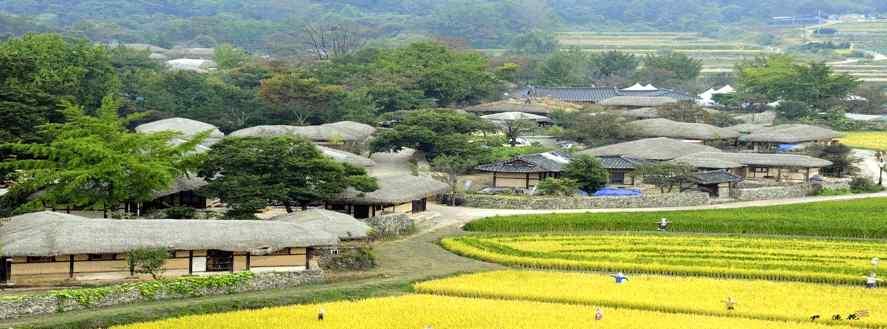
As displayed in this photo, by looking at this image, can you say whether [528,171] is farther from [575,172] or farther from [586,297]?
[586,297]

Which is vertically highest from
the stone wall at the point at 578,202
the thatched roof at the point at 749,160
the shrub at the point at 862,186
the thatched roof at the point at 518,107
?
the thatched roof at the point at 518,107

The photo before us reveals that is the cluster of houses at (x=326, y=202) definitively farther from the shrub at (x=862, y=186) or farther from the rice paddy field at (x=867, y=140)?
the rice paddy field at (x=867, y=140)

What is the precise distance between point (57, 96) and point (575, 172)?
73.9 feet

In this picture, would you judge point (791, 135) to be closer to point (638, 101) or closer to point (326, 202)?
point (638, 101)

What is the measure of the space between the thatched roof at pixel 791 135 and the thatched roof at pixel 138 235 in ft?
133

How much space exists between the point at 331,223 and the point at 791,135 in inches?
1573

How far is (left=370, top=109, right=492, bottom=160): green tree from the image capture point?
2367 inches

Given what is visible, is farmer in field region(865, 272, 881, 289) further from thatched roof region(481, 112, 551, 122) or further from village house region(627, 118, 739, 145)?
thatched roof region(481, 112, 551, 122)

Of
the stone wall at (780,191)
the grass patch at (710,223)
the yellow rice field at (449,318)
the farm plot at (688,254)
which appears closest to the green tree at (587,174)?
the grass patch at (710,223)

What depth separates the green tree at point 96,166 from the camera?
135 feet

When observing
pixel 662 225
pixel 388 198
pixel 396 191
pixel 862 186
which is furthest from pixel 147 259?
pixel 862 186

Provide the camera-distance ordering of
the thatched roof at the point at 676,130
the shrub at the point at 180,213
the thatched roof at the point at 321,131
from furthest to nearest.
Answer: the thatched roof at the point at 676,130 → the thatched roof at the point at 321,131 → the shrub at the point at 180,213

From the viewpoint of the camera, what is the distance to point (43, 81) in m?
52.3

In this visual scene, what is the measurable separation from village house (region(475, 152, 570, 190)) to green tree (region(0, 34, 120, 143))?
19085 millimetres
